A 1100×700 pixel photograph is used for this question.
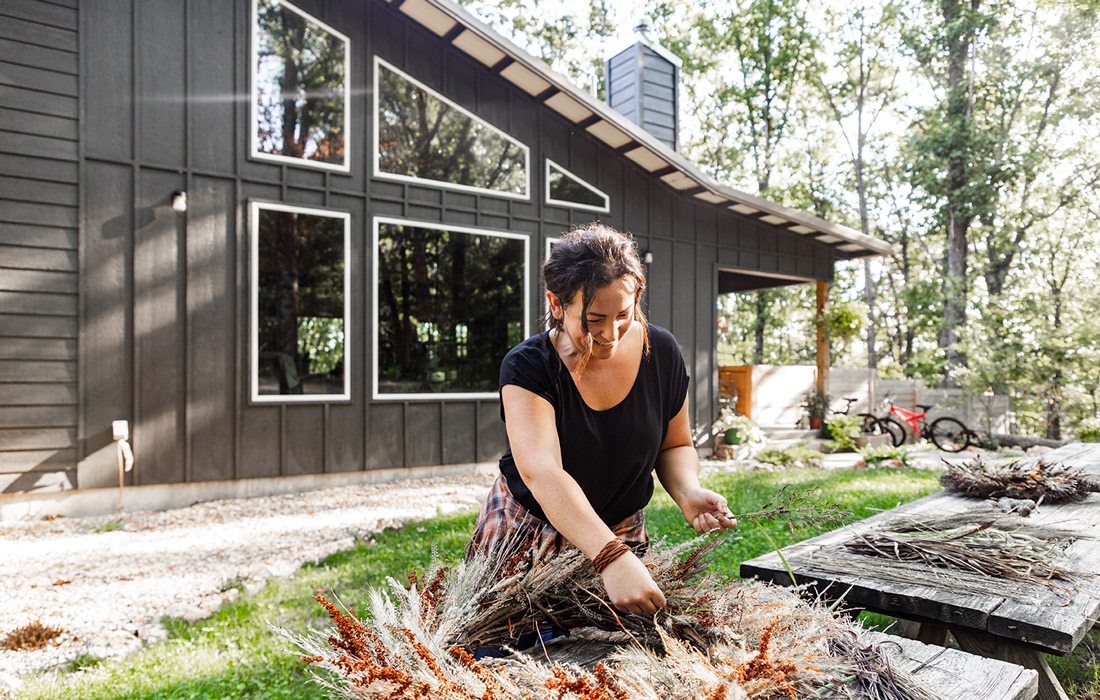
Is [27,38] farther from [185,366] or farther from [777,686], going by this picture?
[777,686]

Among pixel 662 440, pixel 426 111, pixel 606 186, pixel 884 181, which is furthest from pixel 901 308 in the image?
pixel 662 440

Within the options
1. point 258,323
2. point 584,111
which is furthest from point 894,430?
point 258,323

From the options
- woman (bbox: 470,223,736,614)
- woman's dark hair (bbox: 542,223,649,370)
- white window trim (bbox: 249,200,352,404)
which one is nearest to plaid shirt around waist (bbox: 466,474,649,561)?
woman (bbox: 470,223,736,614)

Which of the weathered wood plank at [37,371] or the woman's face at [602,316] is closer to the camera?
the woman's face at [602,316]

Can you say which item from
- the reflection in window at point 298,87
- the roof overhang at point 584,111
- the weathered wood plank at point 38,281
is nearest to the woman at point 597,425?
the weathered wood plank at point 38,281

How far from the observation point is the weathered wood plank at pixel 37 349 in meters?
5.60

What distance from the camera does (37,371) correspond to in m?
5.68

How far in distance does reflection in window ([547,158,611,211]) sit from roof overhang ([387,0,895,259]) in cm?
60

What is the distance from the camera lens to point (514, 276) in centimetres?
809

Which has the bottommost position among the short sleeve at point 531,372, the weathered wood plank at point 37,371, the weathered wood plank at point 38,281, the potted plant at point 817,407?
the potted plant at point 817,407

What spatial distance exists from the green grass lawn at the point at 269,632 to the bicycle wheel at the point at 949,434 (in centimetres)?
643

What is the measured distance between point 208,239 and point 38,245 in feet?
4.09

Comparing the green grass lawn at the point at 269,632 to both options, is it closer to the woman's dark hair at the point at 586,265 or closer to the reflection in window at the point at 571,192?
the woman's dark hair at the point at 586,265

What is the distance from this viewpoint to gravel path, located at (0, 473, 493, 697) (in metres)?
3.22
